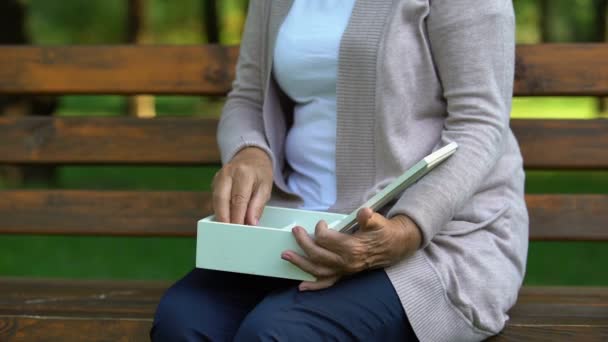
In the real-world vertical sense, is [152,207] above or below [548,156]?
below

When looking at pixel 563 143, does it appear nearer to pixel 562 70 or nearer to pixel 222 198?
pixel 562 70

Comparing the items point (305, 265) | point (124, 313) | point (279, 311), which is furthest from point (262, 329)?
point (124, 313)

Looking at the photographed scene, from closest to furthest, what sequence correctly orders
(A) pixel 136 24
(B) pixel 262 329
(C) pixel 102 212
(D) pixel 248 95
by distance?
1. (B) pixel 262 329
2. (D) pixel 248 95
3. (C) pixel 102 212
4. (A) pixel 136 24

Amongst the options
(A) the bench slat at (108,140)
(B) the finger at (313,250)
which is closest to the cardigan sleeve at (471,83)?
(B) the finger at (313,250)

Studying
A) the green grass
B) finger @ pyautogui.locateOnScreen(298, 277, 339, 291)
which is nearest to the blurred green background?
the green grass

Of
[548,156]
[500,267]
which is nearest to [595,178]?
[548,156]

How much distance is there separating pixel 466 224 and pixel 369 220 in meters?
0.38

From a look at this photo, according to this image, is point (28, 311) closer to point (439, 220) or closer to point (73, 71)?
point (73, 71)

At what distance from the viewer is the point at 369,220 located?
2031mm

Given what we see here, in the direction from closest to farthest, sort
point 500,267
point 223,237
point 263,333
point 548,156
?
1. point 263,333
2. point 223,237
3. point 500,267
4. point 548,156

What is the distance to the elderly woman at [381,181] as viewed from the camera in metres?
2.08

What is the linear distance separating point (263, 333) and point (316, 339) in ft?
0.37

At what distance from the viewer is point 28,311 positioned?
104 inches

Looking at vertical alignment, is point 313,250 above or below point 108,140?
above
